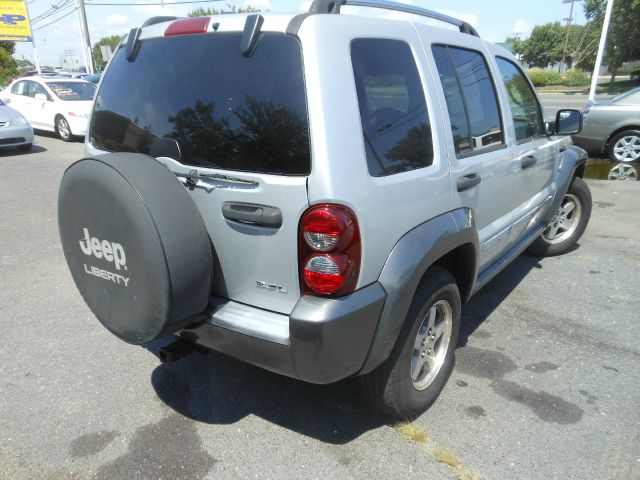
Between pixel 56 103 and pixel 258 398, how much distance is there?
12.1 metres

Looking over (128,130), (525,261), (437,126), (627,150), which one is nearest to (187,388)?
(128,130)

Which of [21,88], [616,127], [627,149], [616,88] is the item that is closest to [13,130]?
[21,88]

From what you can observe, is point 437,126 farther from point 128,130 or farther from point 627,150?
point 627,150

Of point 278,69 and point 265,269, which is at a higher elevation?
point 278,69

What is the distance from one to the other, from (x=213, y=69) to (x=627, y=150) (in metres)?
9.41

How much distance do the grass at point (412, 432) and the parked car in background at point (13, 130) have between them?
1078 centimetres

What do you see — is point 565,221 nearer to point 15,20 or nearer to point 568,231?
point 568,231

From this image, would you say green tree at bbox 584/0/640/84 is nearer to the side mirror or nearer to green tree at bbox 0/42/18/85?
the side mirror

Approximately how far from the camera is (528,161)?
3.51m

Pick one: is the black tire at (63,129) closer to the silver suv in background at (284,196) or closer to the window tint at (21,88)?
the window tint at (21,88)

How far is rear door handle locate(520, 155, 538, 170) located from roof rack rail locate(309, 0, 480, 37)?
91 cm

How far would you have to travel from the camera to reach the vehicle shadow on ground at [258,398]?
262cm

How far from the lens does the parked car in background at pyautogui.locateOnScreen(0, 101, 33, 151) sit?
10211 mm

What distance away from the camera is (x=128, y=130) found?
8.34ft
